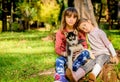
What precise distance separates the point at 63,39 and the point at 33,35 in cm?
2174

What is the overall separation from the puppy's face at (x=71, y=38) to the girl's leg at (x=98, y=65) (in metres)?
0.54

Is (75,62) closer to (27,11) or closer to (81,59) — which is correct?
(81,59)

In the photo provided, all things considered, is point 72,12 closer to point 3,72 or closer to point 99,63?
point 99,63

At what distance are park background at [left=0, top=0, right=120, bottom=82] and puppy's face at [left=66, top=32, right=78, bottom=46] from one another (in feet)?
3.57

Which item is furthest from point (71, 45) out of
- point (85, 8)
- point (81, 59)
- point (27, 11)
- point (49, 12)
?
point (27, 11)

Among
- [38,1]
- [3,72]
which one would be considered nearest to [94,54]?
[3,72]

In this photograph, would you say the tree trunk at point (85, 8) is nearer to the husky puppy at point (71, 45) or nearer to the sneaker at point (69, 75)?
the husky puppy at point (71, 45)

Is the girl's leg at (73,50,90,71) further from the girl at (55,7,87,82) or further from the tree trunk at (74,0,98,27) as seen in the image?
the tree trunk at (74,0,98,27)

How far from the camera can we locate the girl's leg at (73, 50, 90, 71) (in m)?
7.22

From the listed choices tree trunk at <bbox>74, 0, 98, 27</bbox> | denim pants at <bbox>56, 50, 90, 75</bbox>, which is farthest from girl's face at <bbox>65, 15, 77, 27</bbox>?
tree trunk at <bbox>74, 0, 98, 27</bbox>

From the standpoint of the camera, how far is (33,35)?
2908cm

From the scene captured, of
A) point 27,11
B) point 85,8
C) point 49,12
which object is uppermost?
point 85,8

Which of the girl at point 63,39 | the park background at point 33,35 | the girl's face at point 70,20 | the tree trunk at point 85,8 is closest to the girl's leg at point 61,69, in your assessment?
the girl at point 63,39

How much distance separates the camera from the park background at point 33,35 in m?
11.4
